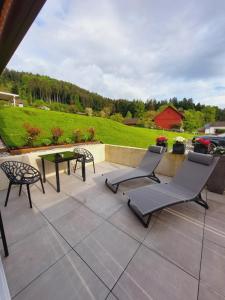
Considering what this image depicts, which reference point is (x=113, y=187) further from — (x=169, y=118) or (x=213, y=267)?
(x=169, y=118)

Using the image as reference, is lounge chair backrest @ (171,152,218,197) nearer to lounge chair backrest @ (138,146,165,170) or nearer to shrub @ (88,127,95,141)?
lounge chair backrest @ (138,146,165,170)

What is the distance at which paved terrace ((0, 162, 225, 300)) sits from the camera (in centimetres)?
137

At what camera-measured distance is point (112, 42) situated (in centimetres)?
493

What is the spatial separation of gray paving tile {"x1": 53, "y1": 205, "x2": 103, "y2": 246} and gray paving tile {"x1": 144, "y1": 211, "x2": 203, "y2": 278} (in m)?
0.85

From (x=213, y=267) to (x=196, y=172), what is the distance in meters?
1.61

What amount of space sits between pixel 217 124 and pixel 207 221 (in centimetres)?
3933

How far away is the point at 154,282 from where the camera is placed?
1.42 m

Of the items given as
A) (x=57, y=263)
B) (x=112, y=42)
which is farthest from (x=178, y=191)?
(x=112, y=42)

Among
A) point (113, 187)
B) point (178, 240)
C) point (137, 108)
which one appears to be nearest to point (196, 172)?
point (178, 240)

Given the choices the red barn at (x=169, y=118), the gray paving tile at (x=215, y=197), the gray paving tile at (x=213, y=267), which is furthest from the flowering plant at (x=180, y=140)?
the red barn at (x=169, y=118)

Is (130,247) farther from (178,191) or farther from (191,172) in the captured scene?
(191,172)

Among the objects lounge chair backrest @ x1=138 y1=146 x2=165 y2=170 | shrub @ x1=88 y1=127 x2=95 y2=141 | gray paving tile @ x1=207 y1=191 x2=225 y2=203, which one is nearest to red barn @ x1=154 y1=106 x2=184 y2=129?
shrub @ x1=88 y1=127 x2=95 y2=141

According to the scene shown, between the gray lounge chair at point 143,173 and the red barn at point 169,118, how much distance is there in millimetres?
26934

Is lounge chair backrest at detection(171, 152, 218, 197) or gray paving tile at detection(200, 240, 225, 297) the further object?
lounge chair backrest at detection(171, 152, 218, 197)
